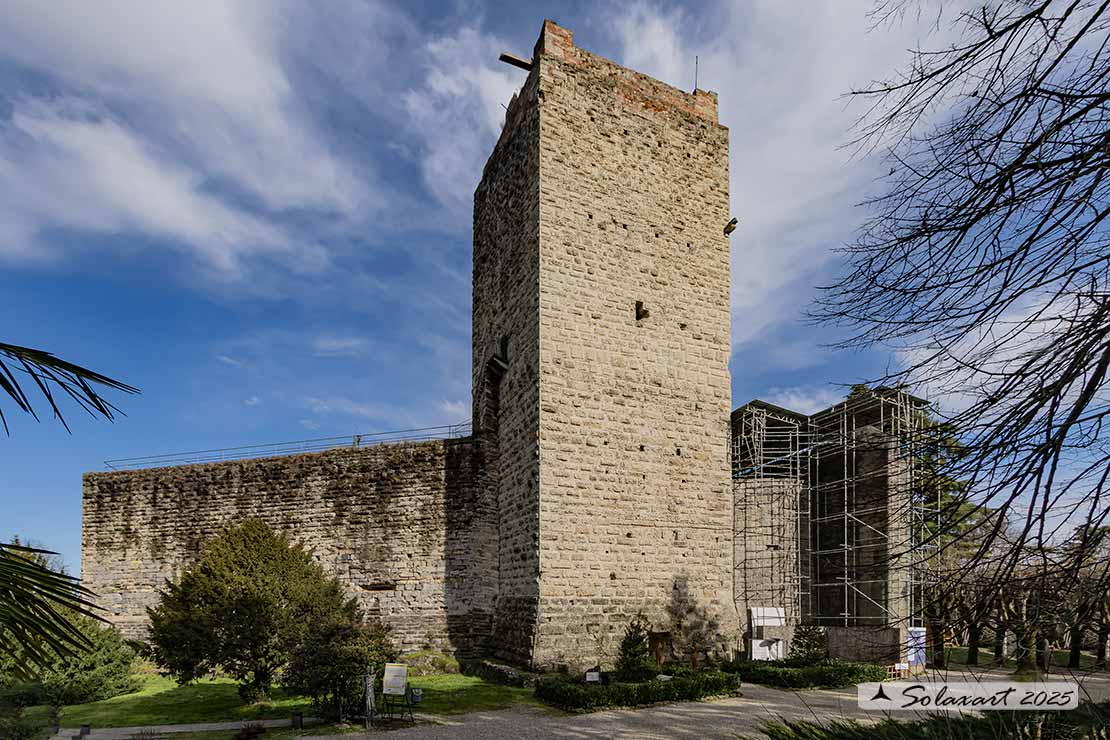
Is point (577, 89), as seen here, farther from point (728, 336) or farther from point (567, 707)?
point (567, 707)

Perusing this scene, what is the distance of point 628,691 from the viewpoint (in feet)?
32.8

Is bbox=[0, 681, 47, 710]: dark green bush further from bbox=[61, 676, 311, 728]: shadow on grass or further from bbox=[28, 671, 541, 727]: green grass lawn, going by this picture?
bbox=[61, 676, 311, 728]: shadow on grass

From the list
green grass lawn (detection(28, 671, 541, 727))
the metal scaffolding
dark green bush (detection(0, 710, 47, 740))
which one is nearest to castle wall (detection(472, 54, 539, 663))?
green grass lawn (detection(28, 671, 541, 727))

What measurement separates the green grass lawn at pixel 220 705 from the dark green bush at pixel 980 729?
5115 millimetres

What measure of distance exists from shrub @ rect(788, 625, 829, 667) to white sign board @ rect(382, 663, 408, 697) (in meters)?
7.22

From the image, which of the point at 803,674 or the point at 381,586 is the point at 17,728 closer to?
the point at 381,586

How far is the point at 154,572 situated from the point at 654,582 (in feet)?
36.4

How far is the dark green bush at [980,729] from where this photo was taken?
5.21 m

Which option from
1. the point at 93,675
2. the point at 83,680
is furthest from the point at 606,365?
the point at 83,680

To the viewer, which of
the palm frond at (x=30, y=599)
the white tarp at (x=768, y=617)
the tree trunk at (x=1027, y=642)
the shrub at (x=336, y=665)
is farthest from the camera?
the white tarp at (x=768, y=617)

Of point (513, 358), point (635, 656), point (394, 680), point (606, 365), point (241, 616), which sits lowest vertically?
point (635, 656)

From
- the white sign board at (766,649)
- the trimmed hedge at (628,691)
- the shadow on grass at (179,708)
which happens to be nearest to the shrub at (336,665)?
the shadow on grass at (179,708)

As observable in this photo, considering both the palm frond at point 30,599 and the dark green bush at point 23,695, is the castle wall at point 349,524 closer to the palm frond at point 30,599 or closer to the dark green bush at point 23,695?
the dark green bush at point 23,695

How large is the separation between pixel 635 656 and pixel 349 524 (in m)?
6.60
